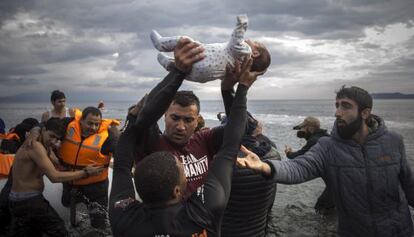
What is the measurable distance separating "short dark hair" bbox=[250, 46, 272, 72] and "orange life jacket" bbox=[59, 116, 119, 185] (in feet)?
14.7

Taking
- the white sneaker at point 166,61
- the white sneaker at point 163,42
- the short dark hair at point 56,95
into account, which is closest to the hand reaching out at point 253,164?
the white sneaker at point 166,61

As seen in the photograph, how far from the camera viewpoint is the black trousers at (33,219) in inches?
193

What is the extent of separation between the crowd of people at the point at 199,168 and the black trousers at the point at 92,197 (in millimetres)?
22

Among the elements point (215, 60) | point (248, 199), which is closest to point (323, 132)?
point (248, 199)

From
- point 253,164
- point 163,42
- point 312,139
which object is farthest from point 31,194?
point 312,139

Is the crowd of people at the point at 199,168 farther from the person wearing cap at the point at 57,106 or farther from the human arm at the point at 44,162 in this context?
the person wearing cap at the point at 57,106

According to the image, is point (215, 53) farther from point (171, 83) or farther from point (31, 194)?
point (31, 194)

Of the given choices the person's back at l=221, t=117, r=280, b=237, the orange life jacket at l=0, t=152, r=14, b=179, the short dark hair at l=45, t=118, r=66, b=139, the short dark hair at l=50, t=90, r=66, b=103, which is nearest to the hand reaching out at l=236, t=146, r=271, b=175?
the person's back at l=221, t=117, r=280, b=237

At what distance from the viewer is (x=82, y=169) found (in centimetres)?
597

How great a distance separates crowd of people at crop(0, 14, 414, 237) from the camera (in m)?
2.02

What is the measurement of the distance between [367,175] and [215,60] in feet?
7.10

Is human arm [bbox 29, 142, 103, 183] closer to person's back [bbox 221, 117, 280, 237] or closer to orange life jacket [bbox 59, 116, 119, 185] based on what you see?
orange life jacket [bbox 59, 116, 119, 185]

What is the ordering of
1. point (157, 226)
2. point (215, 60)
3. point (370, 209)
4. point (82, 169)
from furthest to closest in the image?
point (82, 169), point (370, 209), point (215, 60), point (157, 226)

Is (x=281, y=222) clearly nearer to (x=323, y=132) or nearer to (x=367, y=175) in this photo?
(x=323, y=132)
